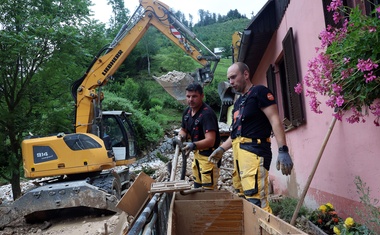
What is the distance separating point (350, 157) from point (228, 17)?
118241 mm

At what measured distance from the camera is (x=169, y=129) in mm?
27922

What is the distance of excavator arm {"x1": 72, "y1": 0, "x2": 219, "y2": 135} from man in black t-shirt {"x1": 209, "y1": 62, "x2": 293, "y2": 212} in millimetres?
5646

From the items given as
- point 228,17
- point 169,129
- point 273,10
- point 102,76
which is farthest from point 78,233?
point 228,17

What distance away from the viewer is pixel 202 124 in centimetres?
434

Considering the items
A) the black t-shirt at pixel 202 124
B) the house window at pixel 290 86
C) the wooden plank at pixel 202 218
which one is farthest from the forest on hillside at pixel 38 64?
the wooden plank at pixel 202 218

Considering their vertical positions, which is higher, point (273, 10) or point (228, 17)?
point (228, 17)

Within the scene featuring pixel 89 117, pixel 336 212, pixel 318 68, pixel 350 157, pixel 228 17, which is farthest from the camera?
pixel 228 17

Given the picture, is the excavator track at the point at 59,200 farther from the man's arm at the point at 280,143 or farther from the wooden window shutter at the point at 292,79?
the man's arm at the point at 280,143

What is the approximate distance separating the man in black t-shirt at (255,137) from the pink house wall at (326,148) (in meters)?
0.67

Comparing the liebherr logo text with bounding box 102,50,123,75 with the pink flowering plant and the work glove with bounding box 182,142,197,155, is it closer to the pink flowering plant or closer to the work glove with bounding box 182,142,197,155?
the work glove with bounding box 182,142,197,155

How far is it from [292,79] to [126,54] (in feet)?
17.2

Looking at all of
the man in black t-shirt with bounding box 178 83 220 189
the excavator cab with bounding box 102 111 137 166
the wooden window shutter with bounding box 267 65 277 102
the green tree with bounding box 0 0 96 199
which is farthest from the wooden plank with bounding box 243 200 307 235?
the excavator cab with bounding box 102 111 137 166

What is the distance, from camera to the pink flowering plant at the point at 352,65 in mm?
1979

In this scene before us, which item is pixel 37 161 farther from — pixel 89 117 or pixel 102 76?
pixel 102 76
